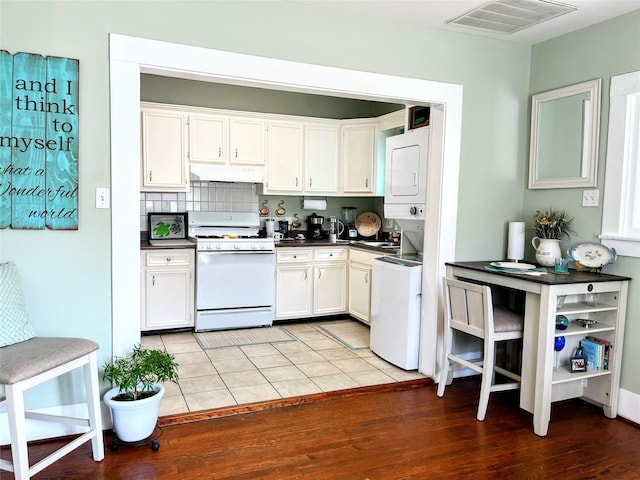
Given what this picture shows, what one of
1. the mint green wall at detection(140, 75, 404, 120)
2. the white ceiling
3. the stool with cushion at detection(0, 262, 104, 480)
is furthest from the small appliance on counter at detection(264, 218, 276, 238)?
the stool with cushion at detection(0, 262, 104, 480)

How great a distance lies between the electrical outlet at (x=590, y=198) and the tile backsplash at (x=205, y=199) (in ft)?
10.8

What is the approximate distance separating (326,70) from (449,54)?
3.13ft

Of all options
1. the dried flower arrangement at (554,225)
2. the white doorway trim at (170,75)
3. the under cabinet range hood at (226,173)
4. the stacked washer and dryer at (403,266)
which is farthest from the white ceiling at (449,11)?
the under cabinet range hood at (226,173)

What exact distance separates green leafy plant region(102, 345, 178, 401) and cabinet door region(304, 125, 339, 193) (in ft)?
9.85

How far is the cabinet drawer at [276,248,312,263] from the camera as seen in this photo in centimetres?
475

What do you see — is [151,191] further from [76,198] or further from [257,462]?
[257,462]

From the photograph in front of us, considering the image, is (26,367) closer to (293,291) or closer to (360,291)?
(293,291)

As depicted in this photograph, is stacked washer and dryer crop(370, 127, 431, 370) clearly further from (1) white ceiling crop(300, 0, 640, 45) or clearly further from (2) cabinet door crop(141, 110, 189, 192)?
(2) cabinet door crop(141, 110, 189, 192)

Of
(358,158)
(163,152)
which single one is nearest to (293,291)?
(358,158)

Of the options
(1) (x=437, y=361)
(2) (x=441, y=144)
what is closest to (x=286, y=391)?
(1) (x=437, y=361)

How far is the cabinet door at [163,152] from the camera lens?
14.5 ft

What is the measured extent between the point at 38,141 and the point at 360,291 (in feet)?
10.6

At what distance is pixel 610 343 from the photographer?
2.88 metres

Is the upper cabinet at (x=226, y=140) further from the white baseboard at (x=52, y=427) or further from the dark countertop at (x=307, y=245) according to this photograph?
the white baseboard at (x=52, y=427)
